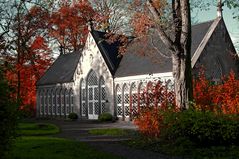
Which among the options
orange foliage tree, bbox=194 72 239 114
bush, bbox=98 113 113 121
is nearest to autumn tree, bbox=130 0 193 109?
orange foliage tree, bbox=194 72 239 114

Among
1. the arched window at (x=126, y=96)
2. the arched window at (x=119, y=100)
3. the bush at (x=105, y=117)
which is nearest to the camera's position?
the bush at (x=105, y=117)

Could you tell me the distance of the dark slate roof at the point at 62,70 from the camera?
1828 inches

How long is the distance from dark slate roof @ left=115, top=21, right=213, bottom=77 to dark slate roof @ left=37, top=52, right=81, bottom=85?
8.68m

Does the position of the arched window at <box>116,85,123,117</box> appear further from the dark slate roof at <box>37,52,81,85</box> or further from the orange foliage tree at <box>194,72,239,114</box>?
the orange foliage tree at <box>194,72,239,114</box>

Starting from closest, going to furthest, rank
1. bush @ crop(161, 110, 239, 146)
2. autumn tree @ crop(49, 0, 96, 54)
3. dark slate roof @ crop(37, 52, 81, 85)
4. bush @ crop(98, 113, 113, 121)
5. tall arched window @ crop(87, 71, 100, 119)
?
1. bush @ crop(161, 110, 239, 146)
2. bush @ crop(98, 113, 113, 121)
3. tall arched window @ crop(87, 71, 100, 119)
4. dark slate roof @ crop(37, 52, 81, 85)
5. autumn tree @ crop(49, 0, 96, 54)

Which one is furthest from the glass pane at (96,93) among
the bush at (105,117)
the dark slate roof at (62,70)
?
the dark slate roof at (62,70)

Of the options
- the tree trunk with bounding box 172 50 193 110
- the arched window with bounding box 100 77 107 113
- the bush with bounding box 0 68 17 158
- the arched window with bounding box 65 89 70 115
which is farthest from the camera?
the arched window with bounding box 65 89 70 115

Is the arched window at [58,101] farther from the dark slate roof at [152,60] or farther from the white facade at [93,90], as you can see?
the dark slate roof at [152,60]

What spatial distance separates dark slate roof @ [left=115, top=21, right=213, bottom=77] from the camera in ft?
109

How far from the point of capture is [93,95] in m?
41.2

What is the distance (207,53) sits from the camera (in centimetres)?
3306

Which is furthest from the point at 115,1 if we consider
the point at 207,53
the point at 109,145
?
the point at 207,53

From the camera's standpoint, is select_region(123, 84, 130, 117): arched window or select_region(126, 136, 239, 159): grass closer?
select_region(126, 136, 239, 159): grass

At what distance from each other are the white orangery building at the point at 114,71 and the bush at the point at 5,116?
752 inches
